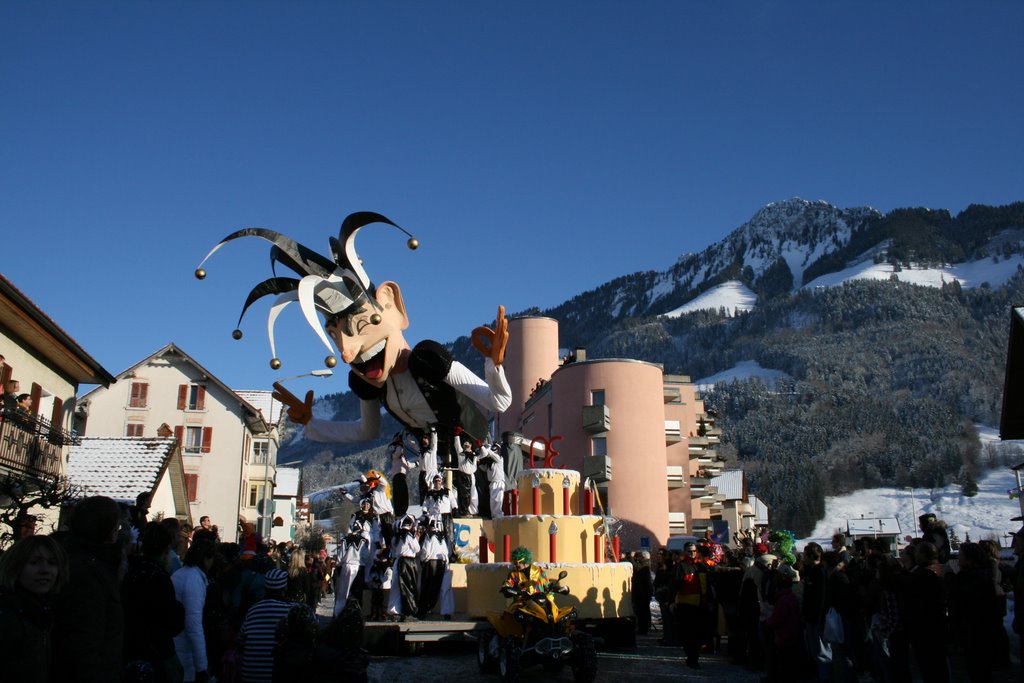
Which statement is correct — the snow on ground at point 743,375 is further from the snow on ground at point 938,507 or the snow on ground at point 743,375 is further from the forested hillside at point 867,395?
the snow on ground at point 938,507

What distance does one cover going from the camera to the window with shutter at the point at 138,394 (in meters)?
41.0

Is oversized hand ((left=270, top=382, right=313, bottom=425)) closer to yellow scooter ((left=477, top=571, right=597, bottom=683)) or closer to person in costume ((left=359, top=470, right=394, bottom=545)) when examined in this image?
person in costume ((left=359, top=470, right=394, bottom=545))

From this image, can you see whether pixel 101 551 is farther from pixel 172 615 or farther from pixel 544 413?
pixel 544 413

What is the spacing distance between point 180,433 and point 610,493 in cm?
1976

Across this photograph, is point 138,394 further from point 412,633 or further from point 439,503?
point 412,633

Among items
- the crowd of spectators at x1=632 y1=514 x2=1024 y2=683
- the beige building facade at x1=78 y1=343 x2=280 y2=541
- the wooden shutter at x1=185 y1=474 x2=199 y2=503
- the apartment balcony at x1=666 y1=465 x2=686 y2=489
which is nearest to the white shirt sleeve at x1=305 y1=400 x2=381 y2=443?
the crowd of spectators at x1=632 y1=514 x2=1024 y2=683

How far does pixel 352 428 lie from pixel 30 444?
18.9ft

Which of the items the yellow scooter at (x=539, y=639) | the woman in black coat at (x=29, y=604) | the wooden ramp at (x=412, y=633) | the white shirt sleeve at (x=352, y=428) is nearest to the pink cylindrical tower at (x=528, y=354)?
the white shirt sleeve at (x=352, y=428)

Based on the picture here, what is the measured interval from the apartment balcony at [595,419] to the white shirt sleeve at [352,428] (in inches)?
934

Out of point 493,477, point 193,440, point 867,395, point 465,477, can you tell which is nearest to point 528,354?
point 193,440

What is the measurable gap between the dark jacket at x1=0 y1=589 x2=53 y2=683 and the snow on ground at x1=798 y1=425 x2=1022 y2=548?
84012 millimetres

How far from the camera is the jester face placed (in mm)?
15156

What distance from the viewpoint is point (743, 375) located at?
180000mm

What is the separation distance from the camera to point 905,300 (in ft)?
617
